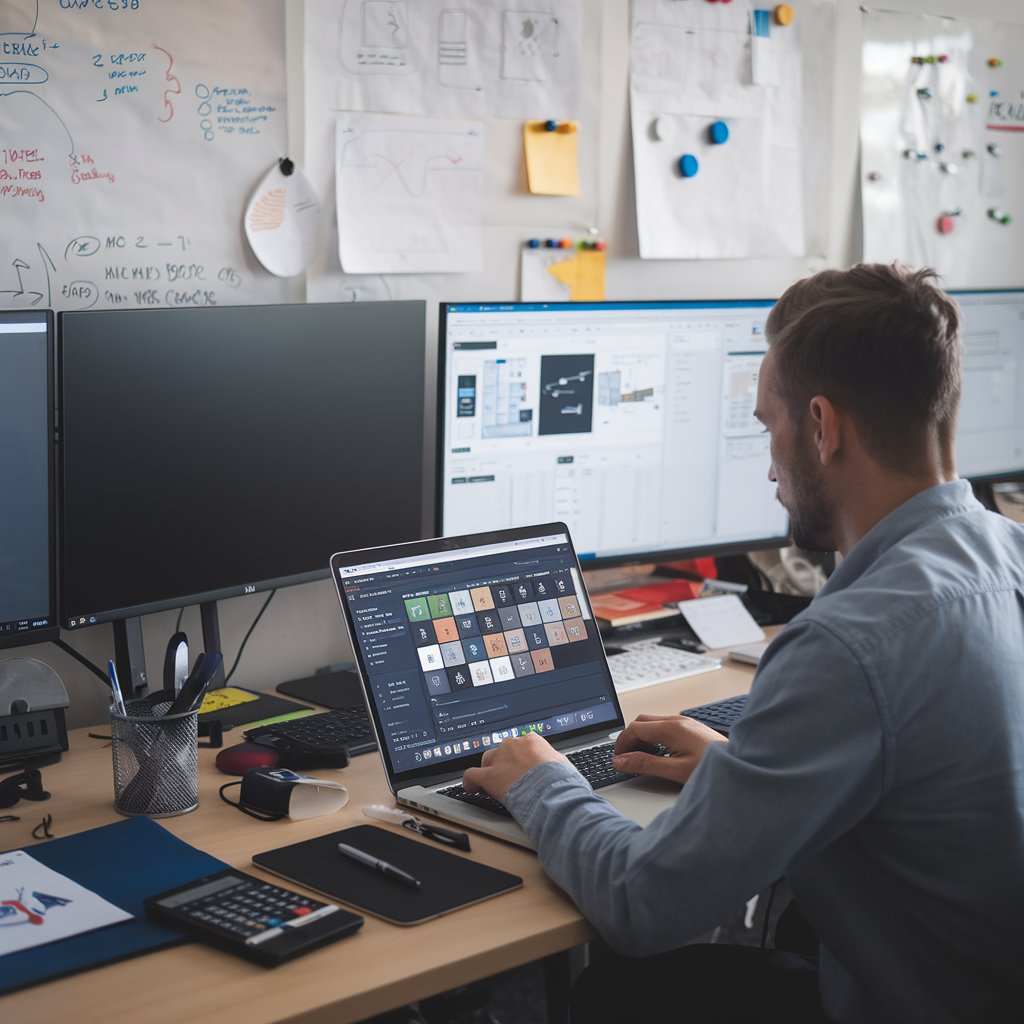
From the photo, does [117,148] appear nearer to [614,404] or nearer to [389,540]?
[389,540]

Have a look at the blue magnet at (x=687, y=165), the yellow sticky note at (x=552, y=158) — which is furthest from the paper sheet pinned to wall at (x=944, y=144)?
the yellow sticky note at (x=552, y=158)

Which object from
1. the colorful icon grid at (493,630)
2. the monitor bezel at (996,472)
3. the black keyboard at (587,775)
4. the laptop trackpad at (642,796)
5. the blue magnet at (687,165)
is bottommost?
the laptop trackpad at (642,796)

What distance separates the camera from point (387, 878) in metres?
1.32

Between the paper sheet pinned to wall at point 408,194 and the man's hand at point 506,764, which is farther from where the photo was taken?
the paper sheet pinned to wall at point 408,194

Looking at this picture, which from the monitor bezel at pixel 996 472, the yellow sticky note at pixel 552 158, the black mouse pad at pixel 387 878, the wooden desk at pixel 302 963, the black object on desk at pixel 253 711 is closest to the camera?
the wooden desk at pixel 302 963

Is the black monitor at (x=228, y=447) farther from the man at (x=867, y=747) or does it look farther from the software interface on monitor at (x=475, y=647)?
the man at (x=867, y=747)

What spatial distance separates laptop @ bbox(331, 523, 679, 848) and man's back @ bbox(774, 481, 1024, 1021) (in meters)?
0.29

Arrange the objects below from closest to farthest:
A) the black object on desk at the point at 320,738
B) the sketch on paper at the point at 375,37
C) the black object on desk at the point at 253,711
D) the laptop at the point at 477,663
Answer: the laptop at the point at 477,663, the black object on desk at the point at 320,738, the black object on desk at the point at 253,711, the sketch on paper at the point at 375,37

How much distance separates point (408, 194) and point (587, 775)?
0.95 metres

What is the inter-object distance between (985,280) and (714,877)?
2208 millimetres

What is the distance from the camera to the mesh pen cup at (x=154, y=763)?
1474 mm

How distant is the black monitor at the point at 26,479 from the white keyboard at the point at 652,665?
81cm

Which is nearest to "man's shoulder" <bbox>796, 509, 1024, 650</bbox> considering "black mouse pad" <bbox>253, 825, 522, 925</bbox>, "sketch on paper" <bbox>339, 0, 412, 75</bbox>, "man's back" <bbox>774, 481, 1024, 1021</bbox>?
"man's back" <bbox>774, 481, 1024, 1021</bbox>

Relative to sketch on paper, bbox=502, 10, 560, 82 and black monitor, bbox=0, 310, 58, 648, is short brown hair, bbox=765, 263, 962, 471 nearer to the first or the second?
black monitor, bbox=0, 310, 58, 648
